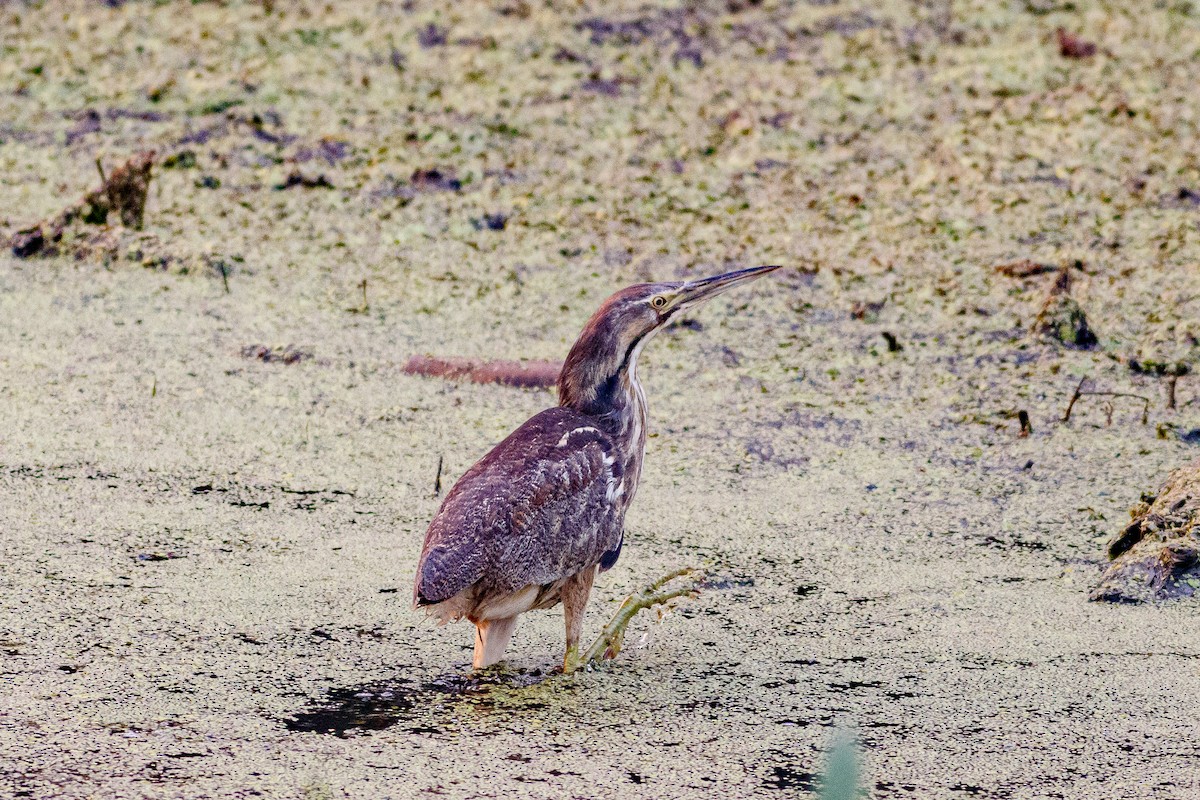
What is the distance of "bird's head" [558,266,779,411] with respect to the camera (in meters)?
3.31

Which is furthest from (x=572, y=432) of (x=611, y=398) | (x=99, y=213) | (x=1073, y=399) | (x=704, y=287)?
(x=99, y=213)

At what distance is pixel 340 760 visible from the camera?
9.04ft

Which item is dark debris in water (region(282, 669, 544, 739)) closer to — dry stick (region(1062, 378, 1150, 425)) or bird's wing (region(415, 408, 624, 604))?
bird's wing (region(415, 408, 624, 604))

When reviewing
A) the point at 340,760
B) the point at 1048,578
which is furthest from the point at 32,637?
the point at 1048,578

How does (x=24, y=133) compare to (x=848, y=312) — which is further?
(x=24, y=133)

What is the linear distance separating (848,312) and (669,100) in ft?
5.79

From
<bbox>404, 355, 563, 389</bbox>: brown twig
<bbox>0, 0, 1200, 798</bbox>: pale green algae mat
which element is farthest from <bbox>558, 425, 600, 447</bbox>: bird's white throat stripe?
<bbox>404, 355, 563, 389</bbox>: brown twig

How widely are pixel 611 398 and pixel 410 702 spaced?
0.71m

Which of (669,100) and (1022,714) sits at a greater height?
(669,100)

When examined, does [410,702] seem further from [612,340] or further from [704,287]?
[704,287]

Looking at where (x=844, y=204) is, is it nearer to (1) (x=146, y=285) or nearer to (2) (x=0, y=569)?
(1) (x=146, y=285)

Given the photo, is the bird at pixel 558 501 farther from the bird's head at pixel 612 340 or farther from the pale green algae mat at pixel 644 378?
the pale green algae mat at pixel 644 378

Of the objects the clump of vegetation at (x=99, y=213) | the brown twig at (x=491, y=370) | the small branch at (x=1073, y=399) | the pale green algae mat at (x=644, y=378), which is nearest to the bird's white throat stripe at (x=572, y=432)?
the pale green algae mat at (x=644, y=378)

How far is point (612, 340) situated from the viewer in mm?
3305
